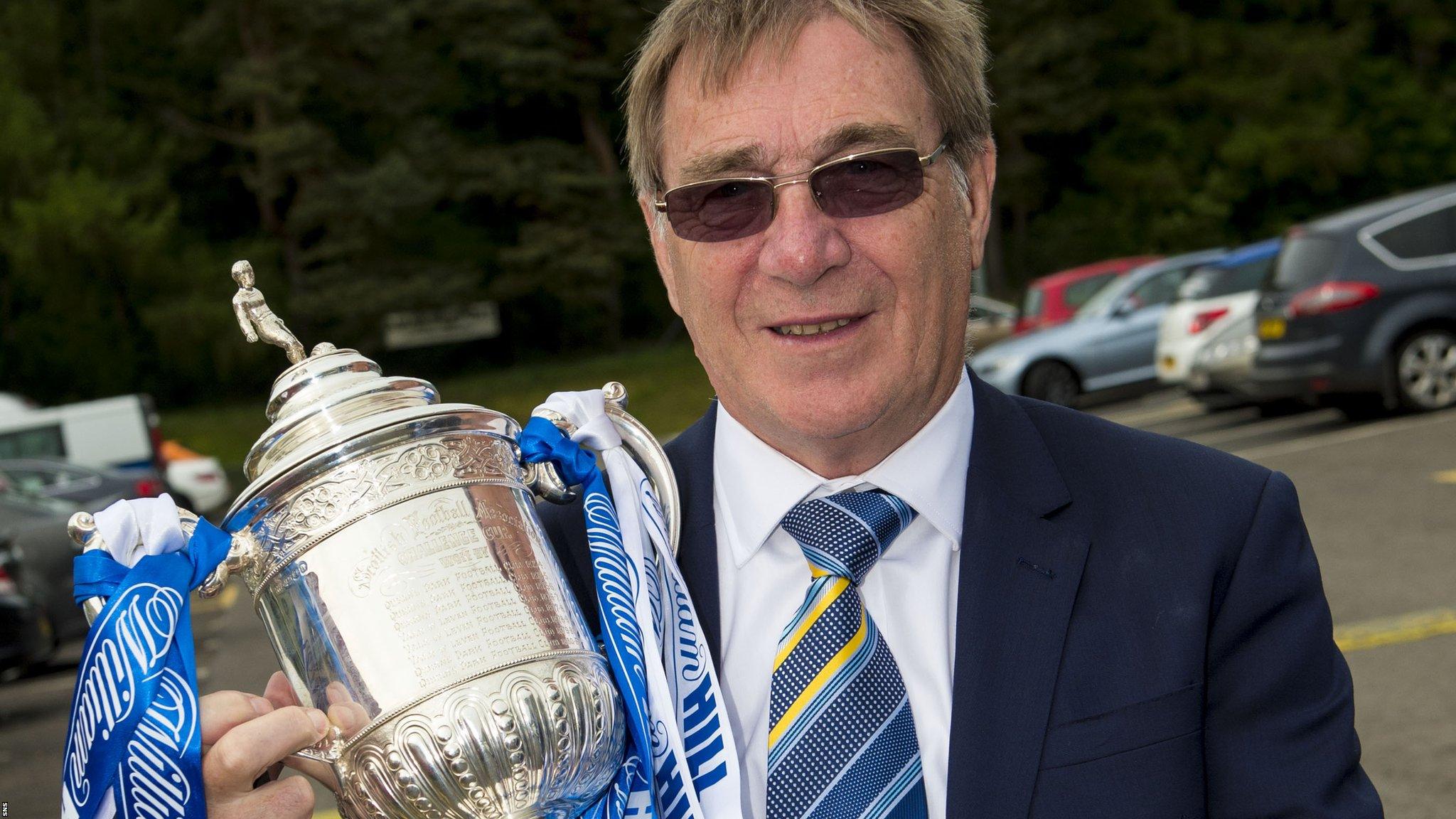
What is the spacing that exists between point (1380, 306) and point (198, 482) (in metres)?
13.6

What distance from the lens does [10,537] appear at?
8.76 m

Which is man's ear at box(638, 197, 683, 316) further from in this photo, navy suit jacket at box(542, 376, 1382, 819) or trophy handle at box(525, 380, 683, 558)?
navy suit jacket at box(542, 376, 1382, 819)

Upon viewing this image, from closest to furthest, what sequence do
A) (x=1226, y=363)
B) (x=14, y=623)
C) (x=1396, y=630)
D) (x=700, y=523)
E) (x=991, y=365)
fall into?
(x=700, y=523), (x=1396, y=630), (x=14, y=623), (x=1226, y=363), (x=991, y=365)

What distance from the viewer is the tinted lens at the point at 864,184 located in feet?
6.49

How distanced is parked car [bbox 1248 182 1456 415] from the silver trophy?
10.4 meters

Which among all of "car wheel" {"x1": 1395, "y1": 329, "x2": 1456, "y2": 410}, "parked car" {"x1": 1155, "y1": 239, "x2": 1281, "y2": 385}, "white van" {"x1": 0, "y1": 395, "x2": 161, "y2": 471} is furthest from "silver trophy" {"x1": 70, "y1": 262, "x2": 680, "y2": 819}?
"white van" {"x1": 0, "y1": 395, "x2": 161, "y2": 471}

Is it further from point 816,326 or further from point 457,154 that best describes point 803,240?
point 457,154

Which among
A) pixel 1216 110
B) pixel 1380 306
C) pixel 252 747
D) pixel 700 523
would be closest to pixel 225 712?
pixel 252 747

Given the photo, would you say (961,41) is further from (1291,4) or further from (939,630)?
(1291,4)

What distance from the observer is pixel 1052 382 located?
1458 cm

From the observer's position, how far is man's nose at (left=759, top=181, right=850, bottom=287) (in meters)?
1.98

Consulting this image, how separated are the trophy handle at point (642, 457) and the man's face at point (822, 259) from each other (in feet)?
0.60

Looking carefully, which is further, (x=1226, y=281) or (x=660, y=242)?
(x=1226, y=281)

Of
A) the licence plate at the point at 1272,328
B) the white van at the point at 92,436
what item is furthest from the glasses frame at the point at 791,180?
the white van at the point at 92,436
